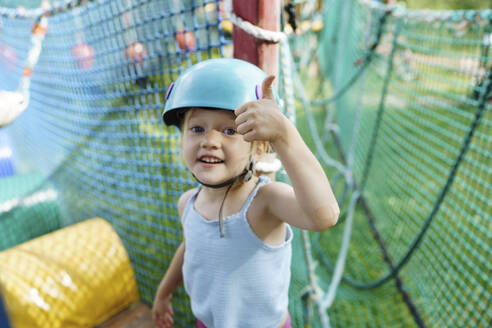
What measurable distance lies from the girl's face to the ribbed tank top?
0.13 meters

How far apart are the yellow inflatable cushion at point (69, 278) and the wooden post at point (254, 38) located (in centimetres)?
130

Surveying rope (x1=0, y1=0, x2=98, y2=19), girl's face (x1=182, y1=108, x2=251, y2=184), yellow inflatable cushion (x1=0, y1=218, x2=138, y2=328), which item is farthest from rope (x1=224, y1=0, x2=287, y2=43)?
yellow inflatable cushion (x1=0, y1=218, x2=138, y2=328)

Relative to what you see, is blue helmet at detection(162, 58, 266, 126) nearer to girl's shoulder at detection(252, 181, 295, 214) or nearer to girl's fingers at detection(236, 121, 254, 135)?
girl's fingers at detection(236, 121, 254, 135)

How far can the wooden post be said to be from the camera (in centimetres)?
95

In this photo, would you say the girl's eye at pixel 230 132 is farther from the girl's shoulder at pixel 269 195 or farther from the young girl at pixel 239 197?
the girl's shoulder at pixel 269 195

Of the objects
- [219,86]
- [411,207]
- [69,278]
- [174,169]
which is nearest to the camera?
[219,86]

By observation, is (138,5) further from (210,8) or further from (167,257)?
(167,257)

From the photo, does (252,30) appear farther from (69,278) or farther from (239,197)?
(69,278)

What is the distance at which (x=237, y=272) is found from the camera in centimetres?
95

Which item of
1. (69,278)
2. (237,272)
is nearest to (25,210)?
(69,278)

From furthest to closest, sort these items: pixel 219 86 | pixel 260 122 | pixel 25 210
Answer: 1. pixel 25 210
2. pixel 219 86
3. pixel 260 122

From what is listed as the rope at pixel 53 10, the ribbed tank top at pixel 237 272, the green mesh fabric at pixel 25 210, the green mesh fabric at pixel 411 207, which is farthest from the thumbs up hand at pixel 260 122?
the green mesh fabric at pixel 25 210

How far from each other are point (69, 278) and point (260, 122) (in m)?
1.42

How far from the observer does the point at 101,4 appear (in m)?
1.68
